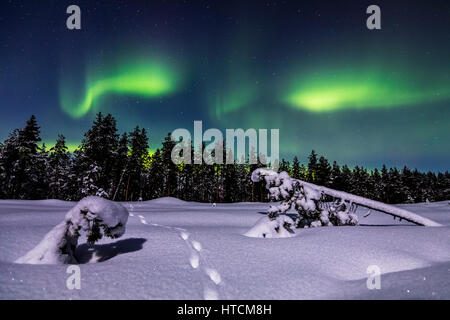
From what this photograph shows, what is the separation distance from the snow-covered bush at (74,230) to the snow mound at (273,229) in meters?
2.77

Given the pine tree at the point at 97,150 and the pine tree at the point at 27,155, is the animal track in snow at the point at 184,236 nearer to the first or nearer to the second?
the pine tree at the point at 97,150

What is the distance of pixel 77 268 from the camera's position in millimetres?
2699

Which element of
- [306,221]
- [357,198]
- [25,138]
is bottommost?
[306,221]

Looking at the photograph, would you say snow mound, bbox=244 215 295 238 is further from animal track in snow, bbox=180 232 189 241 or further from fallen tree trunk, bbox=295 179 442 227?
fallen tree trunk, bbox=295 179 442 227

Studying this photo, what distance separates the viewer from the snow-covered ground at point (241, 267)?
2.37 meters

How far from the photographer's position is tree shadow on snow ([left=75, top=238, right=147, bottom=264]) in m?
3.53

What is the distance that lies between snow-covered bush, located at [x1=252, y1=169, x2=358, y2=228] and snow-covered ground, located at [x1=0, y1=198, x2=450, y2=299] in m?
1.57

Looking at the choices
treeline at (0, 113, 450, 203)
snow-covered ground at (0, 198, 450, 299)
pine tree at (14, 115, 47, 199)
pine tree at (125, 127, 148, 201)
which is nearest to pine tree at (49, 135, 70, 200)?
treeline at (0, 113, 450, 203)

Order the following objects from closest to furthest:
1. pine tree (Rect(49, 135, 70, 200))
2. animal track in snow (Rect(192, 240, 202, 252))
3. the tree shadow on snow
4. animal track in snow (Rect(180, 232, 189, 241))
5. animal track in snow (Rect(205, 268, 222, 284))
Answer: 1. animal track in snow (Rect(205, 268, 222, 284))
2. the tree shadow on snow
3. animal track in snow (Rect(192, 240, 202, 252))
4. animal track in snow (Rect(180, 232, 189, 241))
5. pine tree (Rect(49, 135, 70, 200))

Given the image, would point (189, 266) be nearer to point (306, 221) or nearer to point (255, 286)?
point (255, 286)

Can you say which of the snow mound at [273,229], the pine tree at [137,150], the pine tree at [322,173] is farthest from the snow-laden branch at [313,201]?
the pine tree at [322,173]

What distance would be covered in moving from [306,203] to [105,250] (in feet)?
16.0
